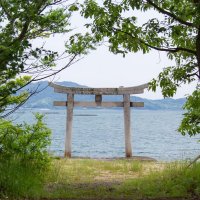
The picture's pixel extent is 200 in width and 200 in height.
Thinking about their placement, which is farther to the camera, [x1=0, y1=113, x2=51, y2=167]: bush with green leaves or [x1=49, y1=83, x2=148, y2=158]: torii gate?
[x1=49, y1=83, x2=148, y2=158]: torii gate

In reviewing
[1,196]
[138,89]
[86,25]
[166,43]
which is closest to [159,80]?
[166,43]

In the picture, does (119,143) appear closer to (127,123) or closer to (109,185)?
(127,123)

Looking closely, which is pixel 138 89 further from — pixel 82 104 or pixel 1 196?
pixel 1 196

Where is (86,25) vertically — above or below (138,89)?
above

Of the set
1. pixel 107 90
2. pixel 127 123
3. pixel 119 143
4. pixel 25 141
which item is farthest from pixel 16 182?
pixel 119 143

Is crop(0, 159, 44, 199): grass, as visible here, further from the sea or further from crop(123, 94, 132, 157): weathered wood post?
crop(123, 94, 132, 157): weathered wood post

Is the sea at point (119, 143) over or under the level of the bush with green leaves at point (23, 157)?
under

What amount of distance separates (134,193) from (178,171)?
1653 millimetres

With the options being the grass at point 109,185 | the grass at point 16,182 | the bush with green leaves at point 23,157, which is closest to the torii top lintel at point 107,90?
the grass at point 109,185

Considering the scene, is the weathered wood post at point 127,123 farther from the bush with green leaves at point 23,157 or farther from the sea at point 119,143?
the bush with green leaves at point 23,157

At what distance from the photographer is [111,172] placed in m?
11.0

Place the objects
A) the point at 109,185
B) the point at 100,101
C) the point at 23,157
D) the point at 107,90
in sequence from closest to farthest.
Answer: the point at 23,157, the point at 109,185, the point at 107,90, the point at 100,101

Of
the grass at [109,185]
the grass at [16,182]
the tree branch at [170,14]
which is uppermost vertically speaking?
the tree branch at [170,14]

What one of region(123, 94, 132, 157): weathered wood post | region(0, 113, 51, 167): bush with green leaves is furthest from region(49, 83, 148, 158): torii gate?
region(0, 113, 51, 167): bush with green leaves
